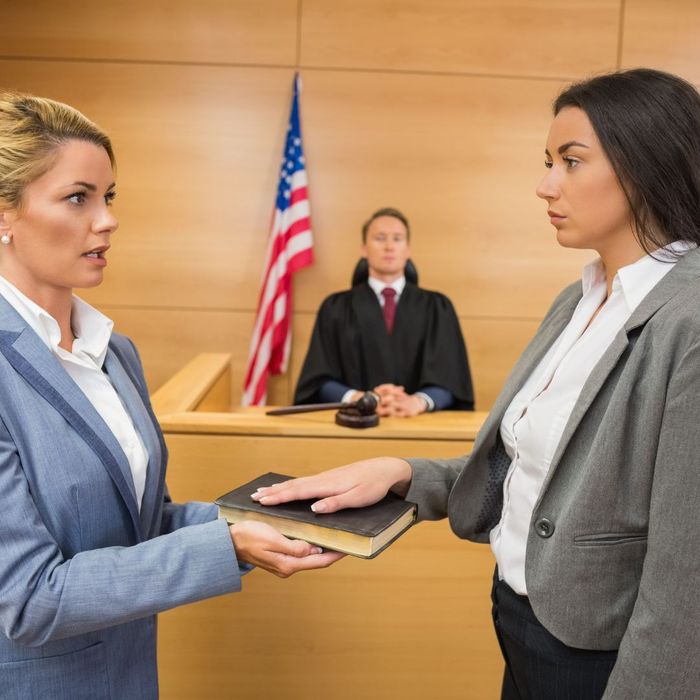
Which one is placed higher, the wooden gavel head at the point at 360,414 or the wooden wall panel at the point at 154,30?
the wooden wall panel at the point at 154,30

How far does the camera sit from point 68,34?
4648mm

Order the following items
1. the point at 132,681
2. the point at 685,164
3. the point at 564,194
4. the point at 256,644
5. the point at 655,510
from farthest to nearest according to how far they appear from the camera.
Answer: the point at 256,644 < the point at 132,681 < the point at 564,194 < the point at 685,164 < the point at 655,510

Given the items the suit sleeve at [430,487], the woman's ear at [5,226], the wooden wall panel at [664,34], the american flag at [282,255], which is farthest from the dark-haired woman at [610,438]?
the wooden wall panel at [664,34]

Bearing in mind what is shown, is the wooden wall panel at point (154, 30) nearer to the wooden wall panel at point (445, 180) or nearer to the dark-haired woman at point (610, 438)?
the wooden wall panel at point (445, 180)

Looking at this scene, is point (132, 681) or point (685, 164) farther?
point (132, 681)

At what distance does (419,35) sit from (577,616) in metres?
4.44

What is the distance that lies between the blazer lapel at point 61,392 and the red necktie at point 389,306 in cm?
263

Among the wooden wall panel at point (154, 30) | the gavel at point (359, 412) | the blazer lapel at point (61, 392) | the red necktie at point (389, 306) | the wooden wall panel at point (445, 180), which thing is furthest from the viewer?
the wooden wall panel at point (445, 180)

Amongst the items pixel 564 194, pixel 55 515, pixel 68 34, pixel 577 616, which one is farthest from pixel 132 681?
pixel 68 34

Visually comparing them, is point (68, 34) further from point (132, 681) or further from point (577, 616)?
point (577, 616)

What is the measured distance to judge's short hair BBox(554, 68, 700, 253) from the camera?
1061 mm

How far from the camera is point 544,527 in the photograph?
1049mm

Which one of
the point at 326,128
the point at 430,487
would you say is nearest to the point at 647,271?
the point at 430,487

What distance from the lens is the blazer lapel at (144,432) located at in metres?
1.31
